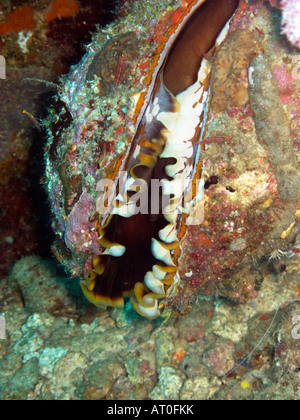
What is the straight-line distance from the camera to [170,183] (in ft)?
8.50

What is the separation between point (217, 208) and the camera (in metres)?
2.68

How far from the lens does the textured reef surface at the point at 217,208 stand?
2529mm

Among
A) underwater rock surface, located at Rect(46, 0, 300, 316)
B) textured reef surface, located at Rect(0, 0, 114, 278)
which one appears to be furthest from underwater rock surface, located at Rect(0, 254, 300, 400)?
underwater rock surface, located at Rect(46, 0, 300, 316)

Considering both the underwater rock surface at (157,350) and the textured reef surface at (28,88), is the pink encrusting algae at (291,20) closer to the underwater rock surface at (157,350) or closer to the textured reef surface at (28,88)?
the textured reef surface at (28,88)

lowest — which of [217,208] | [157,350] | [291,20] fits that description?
[157,350]

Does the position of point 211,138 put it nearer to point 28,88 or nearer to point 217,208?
point 217,208

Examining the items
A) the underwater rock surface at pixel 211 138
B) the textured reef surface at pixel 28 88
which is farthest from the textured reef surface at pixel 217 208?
the textured reef surface at pixel 28 88

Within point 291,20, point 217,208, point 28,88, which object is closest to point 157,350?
point 217,208

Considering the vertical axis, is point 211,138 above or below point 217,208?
above

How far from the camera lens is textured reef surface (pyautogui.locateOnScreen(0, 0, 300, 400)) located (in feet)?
8.30

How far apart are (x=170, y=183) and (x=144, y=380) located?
298 cm

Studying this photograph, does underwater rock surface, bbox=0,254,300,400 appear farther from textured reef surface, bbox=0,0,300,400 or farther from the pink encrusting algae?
the pink encrusting algae

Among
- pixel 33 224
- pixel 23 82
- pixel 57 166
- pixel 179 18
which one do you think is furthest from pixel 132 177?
pixel 33 224

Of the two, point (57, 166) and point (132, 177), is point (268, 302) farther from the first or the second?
point (57, 166)
